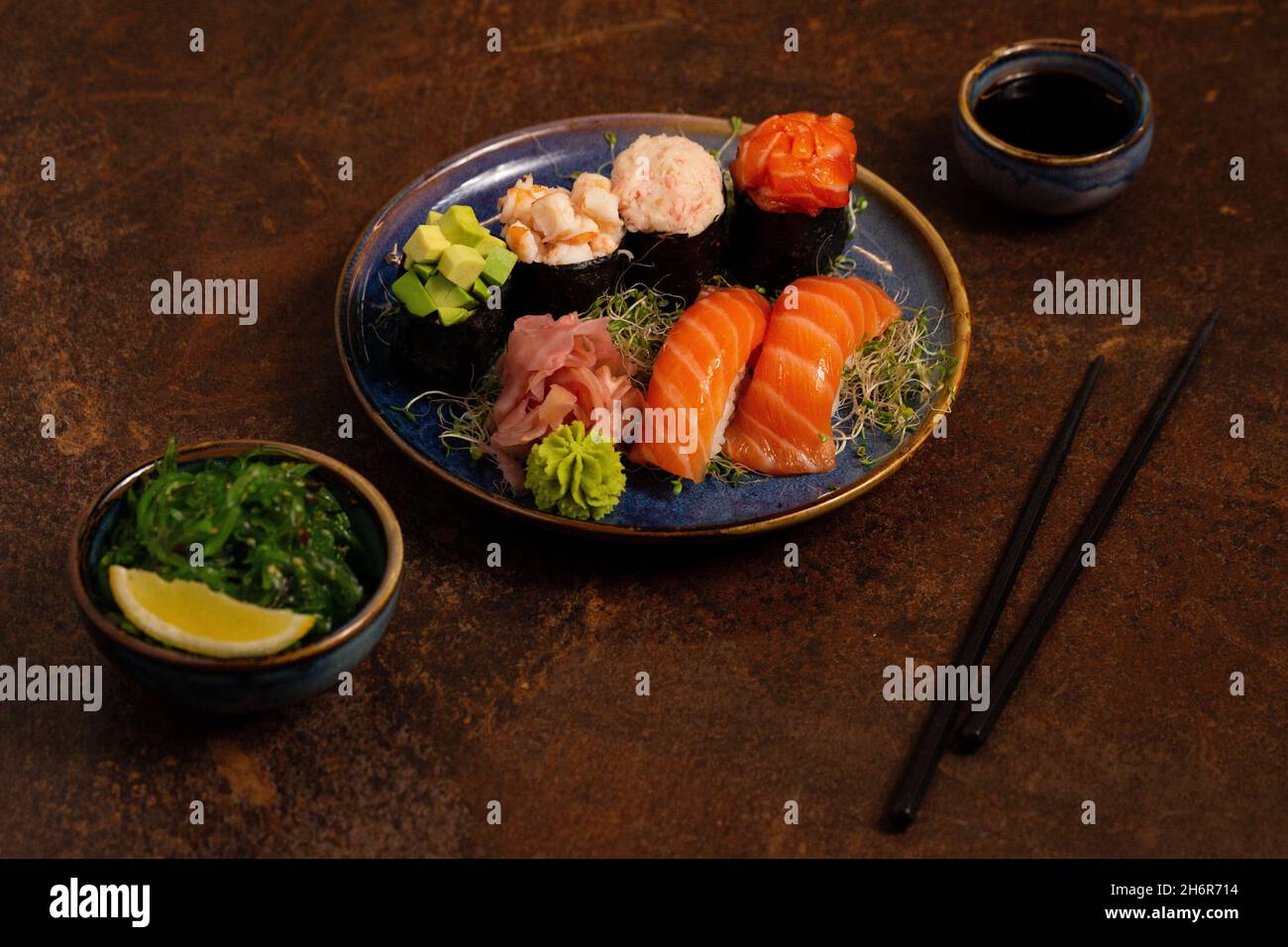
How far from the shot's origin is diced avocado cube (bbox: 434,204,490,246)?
2.40 metres

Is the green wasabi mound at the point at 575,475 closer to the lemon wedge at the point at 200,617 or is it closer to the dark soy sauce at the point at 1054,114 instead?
the lemon wedge at the point at 200,617

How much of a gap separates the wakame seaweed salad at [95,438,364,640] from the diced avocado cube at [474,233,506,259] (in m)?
0.58

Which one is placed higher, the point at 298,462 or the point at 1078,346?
the point at 1078,346

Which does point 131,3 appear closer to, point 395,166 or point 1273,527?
point 395,166

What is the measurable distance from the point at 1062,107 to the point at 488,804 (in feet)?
6.88

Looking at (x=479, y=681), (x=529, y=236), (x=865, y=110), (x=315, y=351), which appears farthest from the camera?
(x=865, y=110)

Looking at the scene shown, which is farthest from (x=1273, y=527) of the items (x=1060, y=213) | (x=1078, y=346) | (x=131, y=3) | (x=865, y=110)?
(x=131, y=3)

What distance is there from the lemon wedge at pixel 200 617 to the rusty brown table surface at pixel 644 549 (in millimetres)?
321

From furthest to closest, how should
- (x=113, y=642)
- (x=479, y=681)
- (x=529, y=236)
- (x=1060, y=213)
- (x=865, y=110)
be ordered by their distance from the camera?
(x=865, y=110) → (x=1060, y=213) → (x=529, y=236) → (x=479, y=681) → (x=113, y=642)

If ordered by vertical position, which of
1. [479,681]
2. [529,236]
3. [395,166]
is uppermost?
[395,166]

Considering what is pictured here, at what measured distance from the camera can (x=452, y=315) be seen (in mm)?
2365

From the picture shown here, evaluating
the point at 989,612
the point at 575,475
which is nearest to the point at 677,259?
the point at 575,475

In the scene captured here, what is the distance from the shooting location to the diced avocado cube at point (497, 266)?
240cm

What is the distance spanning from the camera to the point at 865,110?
3311mm
